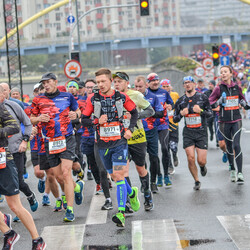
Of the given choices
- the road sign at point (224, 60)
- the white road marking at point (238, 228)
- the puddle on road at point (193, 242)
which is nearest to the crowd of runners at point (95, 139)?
the puddle on road at point (193, 242)

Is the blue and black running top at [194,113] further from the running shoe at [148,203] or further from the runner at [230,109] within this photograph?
the running shoe at [148,203]

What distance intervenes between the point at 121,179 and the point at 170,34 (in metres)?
104

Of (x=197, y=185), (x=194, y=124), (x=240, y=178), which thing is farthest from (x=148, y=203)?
(x=240, y=178)

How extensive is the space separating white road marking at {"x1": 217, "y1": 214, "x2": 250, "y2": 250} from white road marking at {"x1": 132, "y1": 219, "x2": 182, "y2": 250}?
1.96 ft

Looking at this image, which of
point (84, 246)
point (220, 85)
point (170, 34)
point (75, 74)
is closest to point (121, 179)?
point (84, 246)

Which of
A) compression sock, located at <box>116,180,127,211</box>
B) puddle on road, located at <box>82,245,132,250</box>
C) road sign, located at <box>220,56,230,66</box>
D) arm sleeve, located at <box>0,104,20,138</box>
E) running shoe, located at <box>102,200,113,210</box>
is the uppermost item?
road sign, located at <box>220,56,230,66</box>

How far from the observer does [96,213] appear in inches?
375

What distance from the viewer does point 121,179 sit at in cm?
845

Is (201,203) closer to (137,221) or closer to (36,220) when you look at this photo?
(137,221)

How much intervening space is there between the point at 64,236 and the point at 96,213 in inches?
63.2

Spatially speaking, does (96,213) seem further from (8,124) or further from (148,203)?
(8,124)

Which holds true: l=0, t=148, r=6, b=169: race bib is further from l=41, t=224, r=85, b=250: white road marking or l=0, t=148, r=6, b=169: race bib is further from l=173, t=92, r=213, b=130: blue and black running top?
l=173, t=92, r=213, b=130: blue and black running top

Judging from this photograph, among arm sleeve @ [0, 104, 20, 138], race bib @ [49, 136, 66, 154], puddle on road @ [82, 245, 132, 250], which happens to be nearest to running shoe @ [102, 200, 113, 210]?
race bib @ [49, 136, 66, 154]

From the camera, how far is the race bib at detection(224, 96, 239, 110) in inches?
467
